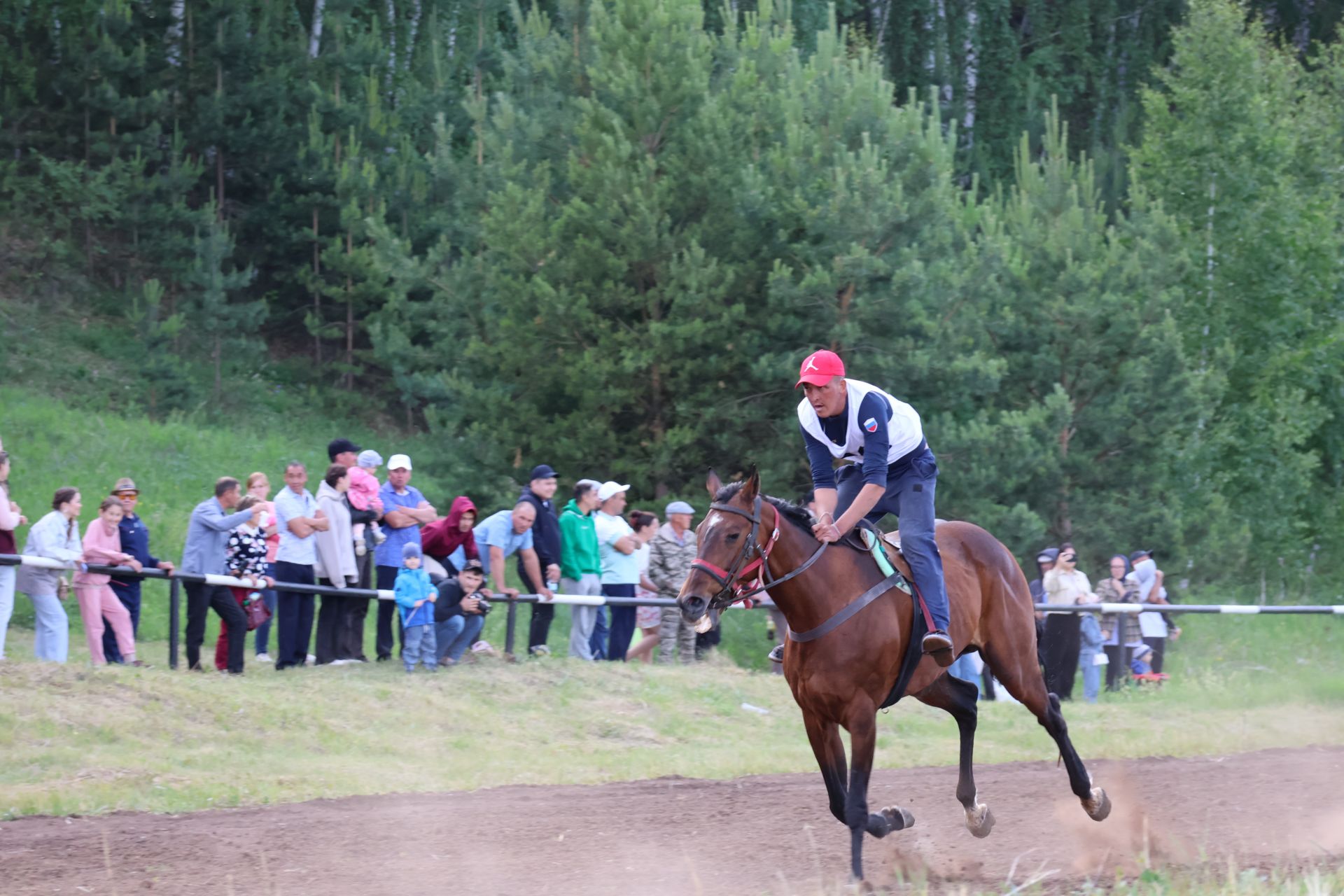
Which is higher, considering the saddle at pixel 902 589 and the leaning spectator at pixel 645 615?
the saddle at pixel 902 589

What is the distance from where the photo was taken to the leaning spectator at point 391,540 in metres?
13.4

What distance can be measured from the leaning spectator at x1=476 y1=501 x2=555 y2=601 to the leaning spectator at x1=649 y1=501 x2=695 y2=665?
1633 millimetres

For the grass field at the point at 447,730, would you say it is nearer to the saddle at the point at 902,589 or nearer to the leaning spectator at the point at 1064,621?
the leaning spectator at the point at 1064,621

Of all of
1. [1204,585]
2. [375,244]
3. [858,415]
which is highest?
[375,244]

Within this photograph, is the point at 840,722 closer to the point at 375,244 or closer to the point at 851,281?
the point at 851,281

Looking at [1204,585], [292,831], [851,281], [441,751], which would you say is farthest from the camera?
[1204,585]

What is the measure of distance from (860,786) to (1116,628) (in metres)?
9.93

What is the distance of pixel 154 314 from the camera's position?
28.0 m

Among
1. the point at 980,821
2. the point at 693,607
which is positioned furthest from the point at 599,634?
the point at 693,607

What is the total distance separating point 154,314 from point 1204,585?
68.6ft

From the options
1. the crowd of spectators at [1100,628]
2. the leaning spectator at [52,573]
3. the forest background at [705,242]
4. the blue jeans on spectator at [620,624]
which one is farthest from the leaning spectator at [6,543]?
the crowd of spectators at [1100,628]

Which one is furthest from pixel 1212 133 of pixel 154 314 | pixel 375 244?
pixel 154 314

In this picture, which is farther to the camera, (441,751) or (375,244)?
(375,244)

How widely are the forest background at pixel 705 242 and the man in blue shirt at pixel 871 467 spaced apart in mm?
11139
